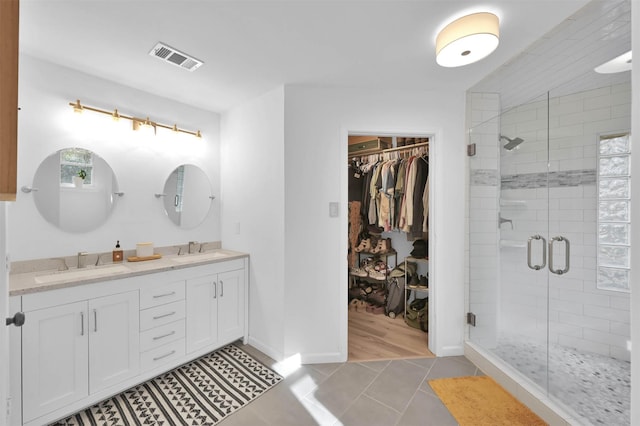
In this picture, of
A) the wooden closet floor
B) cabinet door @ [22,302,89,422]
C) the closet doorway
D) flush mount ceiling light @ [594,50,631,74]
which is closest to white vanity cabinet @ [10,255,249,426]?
cabinet door @ [22,302,89,422]

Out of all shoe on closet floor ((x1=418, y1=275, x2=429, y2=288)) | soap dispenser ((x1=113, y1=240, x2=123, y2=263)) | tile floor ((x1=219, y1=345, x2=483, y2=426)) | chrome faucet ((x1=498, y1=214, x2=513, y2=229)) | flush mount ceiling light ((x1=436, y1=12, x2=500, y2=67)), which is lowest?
tile floor ((x1=219, y1=345, x2=483, y2=426))

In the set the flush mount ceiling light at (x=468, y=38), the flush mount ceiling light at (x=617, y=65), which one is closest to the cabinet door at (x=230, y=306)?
the flush mount ceiling light at (x=468, y=38)

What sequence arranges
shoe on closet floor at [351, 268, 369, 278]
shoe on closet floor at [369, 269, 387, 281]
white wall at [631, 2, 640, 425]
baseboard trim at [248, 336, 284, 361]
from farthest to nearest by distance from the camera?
shoe on closet floor at [351, 268, 369, 278], shoe on closet floor at [369, 269, 387, 281], baseboard trim at [248, 336, 284, 361], white wall at [631, 2, 640, 425]

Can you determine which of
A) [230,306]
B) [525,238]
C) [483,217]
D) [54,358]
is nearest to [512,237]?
[525,238]

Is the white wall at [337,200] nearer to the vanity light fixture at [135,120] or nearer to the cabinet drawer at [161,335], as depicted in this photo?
the cabinet drawer at [161,335]

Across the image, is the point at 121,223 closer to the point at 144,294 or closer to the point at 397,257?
the point at 144,294

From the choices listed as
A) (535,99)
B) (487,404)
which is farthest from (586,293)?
(535,99)

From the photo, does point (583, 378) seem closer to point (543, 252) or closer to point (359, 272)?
point (543, 252)

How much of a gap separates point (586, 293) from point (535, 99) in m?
1.50

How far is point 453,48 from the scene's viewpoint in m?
1.62

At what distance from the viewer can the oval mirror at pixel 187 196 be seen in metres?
2.69

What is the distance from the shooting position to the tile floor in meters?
1.75

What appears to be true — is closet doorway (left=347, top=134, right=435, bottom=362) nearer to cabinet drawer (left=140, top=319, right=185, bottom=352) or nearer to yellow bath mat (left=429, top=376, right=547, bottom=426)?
yellow bath mat (left=429, top=376, right=547, bottom=426)

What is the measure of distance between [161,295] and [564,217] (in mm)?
3009
